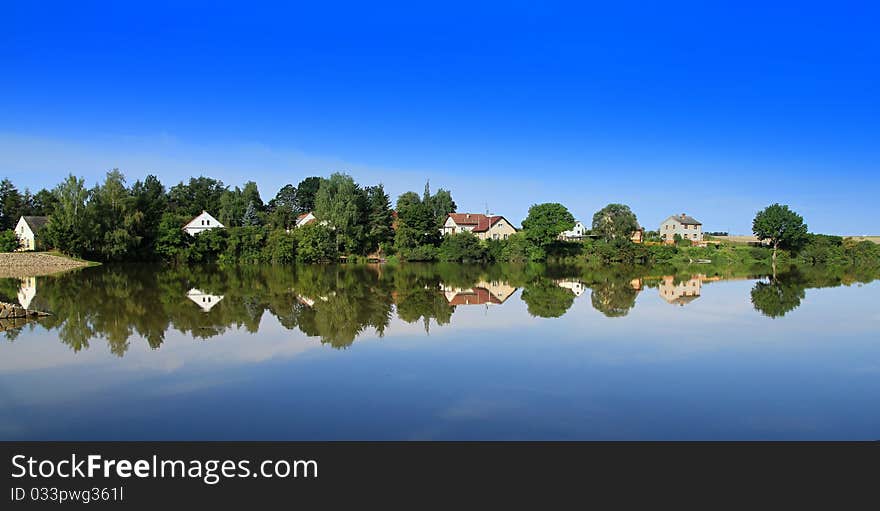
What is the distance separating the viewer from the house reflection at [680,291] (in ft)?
69.3

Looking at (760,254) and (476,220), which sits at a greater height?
(476,220)

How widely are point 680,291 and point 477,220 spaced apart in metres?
43.4

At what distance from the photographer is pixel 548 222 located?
171ft

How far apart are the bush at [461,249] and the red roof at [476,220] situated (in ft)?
44.7

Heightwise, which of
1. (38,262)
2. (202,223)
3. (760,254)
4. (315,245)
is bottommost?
(38,262)

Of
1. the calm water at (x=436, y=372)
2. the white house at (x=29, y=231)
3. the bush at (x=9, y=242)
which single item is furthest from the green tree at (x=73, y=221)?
the calm water at (x=436, y=372)

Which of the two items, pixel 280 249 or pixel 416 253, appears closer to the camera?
pixel 280 249

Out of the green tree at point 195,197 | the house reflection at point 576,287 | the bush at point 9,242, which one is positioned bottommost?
the house reflection at point 576,287

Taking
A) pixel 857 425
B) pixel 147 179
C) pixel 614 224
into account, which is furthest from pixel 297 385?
pixel 147 179

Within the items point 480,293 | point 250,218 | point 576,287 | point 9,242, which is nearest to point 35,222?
point 9,242

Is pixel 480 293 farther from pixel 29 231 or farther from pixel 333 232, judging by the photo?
pixel 29 231

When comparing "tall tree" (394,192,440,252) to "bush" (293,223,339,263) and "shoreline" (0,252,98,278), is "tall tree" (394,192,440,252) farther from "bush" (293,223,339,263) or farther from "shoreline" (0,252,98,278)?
"shoreline" (0,252,98,278)

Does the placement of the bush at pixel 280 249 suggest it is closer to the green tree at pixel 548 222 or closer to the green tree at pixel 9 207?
the green tree at pixel 548 222
